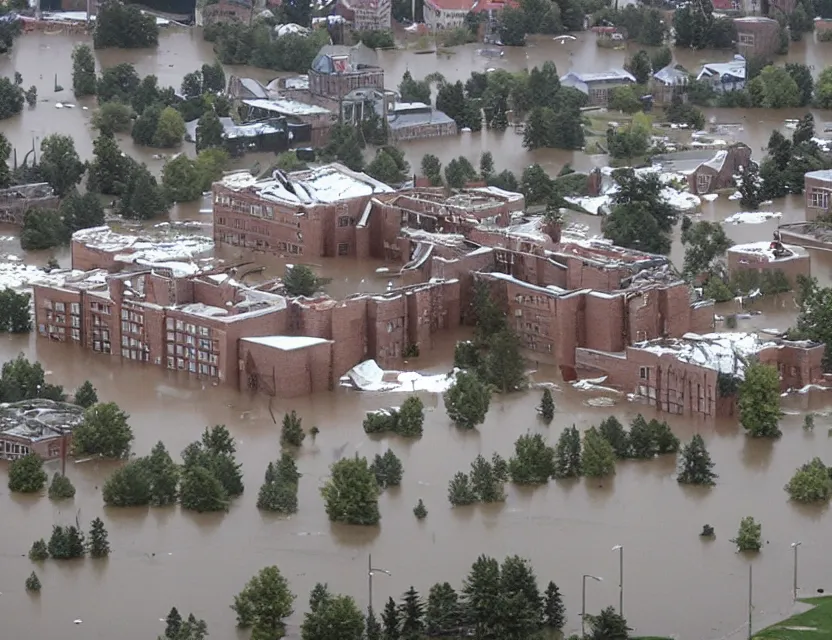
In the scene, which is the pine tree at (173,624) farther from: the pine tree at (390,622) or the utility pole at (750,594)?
the utility pole at (750,594)

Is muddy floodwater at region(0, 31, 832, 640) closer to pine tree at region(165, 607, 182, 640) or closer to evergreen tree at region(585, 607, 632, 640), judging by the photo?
pine tree at region(165, 607, 182, 640)

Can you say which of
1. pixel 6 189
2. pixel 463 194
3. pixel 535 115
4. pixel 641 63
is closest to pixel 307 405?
pixel 463 194

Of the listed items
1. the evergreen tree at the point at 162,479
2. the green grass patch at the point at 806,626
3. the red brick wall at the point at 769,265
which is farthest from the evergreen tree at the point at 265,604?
the red brick wall at the point at 769,265

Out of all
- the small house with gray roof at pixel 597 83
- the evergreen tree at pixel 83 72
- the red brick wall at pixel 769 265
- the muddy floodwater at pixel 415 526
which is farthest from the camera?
the evergreen tree at pixel 83 72

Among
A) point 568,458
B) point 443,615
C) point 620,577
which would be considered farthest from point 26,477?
point 620,577

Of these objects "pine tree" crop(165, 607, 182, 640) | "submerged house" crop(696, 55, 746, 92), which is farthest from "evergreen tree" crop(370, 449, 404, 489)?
"submerged house" crop(696, 55, 746, 92)

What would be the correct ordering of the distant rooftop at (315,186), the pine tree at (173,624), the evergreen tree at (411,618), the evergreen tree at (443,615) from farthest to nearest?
the distant rooftop at (315,186), the evergreen tree at (443,615), the evergreen tree at (411,618), the pine tree at (173,624)

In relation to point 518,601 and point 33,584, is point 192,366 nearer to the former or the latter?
point 33,584
